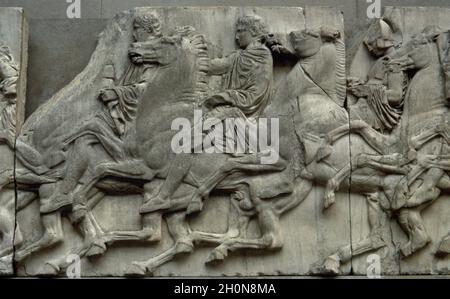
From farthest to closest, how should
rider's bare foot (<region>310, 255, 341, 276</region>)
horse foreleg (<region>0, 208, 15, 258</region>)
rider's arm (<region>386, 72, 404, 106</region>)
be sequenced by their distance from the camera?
rider's arm (<region>386, 72, 404, 106</region>) → horse foreleg (<region>0, 208, 15, 258</region>) → rider's bare foot (<region>310, 255, 341, 276</region>)

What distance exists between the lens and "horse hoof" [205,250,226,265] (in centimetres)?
673

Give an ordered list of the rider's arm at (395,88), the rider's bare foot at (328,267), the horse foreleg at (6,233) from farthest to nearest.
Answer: the rider's arm at (395,88)
the horse foreleg at (6,233)
the rider's bare foot at (328,267)

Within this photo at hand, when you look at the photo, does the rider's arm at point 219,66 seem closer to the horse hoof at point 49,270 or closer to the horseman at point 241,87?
the horseman at point 241,87

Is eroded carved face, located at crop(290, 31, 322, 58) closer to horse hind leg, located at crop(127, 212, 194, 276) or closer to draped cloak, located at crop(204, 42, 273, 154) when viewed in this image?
draped cloak, located at crop(204, 42, 273, 154)

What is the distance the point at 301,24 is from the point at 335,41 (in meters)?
0.29

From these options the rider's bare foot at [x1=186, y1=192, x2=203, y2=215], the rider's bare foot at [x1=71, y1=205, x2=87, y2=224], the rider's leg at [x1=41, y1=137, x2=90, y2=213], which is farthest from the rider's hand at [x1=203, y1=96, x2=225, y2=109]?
the rider's bare foot at [x1=71, y1=205, x2=87, y2=224]

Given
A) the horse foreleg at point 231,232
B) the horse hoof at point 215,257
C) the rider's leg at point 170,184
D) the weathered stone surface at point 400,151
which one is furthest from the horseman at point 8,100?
the weathered stone surface at point 400,151

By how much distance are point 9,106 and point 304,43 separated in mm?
2247

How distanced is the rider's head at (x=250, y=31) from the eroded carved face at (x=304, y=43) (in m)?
0.24

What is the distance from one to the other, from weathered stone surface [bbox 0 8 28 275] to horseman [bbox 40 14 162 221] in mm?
289

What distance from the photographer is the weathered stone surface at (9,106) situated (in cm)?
685

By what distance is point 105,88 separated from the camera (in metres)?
6.99

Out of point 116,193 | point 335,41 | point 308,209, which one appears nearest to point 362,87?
point 335,41
